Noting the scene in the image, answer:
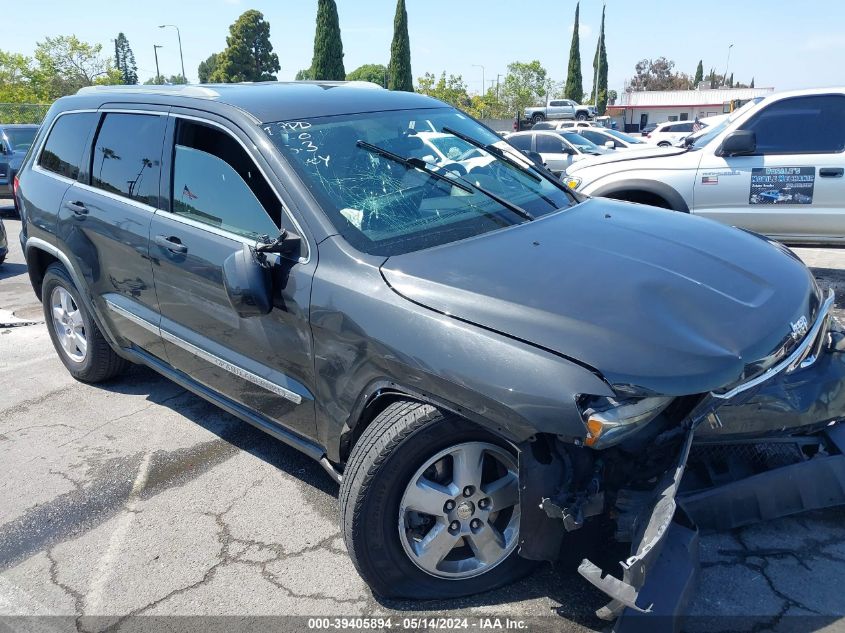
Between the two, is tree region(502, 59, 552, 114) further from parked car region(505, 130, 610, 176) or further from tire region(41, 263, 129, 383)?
tire region(41, 263, 129, 383)

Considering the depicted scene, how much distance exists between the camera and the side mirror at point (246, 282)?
8.87 feet

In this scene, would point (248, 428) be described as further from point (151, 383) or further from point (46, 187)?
point (46, 187)

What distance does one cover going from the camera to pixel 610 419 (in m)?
2.09

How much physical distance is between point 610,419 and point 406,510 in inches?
34.1

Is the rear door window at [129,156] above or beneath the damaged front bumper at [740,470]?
above

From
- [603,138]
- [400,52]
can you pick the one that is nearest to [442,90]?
[400,52]

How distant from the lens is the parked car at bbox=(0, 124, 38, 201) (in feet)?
45.0

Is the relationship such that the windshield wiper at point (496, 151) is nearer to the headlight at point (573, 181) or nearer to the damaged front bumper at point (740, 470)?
the damaged front bumper at point (740, 470)

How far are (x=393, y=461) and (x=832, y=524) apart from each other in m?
2.00

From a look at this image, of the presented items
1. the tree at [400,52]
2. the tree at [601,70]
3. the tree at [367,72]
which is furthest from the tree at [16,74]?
the tree at [367,72]

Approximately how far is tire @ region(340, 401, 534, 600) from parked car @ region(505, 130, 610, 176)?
12.6 m

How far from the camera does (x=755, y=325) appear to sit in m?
2.39

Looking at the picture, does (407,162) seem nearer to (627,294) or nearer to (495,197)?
(495,197)

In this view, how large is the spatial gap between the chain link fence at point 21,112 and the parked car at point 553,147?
2170 centimetres
